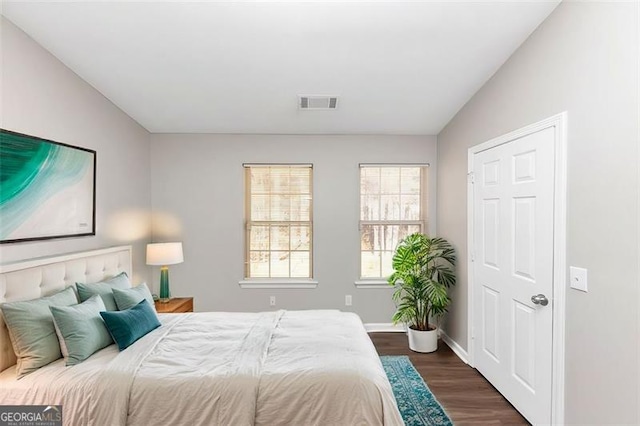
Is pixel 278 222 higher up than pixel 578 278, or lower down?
higher up

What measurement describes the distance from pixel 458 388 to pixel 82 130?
3.78 m

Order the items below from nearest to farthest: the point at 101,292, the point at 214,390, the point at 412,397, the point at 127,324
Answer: the point at 214,390, the point at 127,324, the point at 101,292, the point at 412,397

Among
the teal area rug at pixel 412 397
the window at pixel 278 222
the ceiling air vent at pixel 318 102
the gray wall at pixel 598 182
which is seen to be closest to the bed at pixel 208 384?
the teal area rug at pixel 412 397

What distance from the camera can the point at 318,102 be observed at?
3.66m

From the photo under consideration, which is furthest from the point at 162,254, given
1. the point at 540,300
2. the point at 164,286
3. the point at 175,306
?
the point at 540,300

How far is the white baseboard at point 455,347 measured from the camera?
365 cm

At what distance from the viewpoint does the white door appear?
8.07ft

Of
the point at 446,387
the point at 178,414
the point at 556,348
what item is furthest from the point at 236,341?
the point at 556,348

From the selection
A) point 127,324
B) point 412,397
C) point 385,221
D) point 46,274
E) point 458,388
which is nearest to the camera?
point 127,324

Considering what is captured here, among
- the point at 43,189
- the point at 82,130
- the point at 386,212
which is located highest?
the point at 82,130

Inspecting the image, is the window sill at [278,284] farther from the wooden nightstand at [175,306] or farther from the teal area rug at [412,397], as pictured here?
the teal area rug at [412,397]

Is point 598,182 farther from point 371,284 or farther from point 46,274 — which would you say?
point 46,274

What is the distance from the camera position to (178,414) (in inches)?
75.4

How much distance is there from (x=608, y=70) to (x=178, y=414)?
2.85 m
